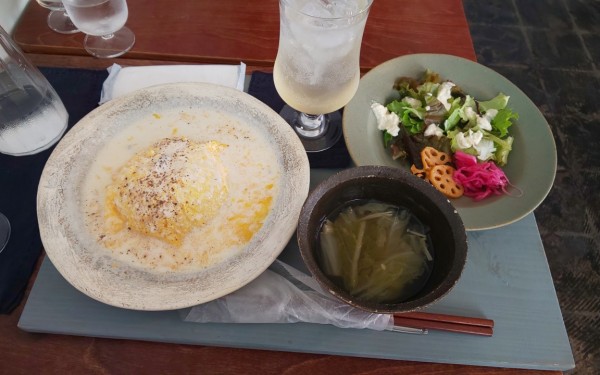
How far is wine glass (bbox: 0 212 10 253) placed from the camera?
92 centimetres

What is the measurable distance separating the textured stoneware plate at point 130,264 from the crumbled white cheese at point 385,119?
0.24m

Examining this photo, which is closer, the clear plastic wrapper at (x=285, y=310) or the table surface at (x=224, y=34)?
the clear plastic wrapper at (x=285, y=310)

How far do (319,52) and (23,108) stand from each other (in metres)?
0.72

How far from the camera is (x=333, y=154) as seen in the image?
3.49 feet

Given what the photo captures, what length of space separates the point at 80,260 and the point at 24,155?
0.39 meters

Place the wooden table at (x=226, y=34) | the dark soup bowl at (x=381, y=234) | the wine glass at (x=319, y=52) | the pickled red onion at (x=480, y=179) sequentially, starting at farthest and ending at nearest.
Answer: the wooden table at (x=226, y=34) → the pickled red onion at (x=480, y=179) → the wine glass at (x=319, y=52) → the dark soup bowl at (x=381, y=234)

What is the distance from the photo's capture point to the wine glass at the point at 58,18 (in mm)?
1279

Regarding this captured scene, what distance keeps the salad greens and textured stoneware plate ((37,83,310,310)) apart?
295 millimetres

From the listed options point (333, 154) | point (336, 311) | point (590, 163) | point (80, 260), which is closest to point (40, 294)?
point (80, 260)

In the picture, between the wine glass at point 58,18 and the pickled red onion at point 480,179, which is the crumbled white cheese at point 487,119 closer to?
the pickled red onion at point 480,179

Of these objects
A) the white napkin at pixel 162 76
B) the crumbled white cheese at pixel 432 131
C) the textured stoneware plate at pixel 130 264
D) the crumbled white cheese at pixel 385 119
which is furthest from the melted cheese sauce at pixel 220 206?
the crumbled white cheese at pixel 432 131

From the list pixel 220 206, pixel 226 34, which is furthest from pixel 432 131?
pixel 226 34

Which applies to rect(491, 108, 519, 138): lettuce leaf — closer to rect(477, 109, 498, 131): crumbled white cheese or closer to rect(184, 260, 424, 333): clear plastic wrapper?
rect(477, 109, 498, 131): crumbled white cheese

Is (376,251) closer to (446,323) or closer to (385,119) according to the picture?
(446,323)
